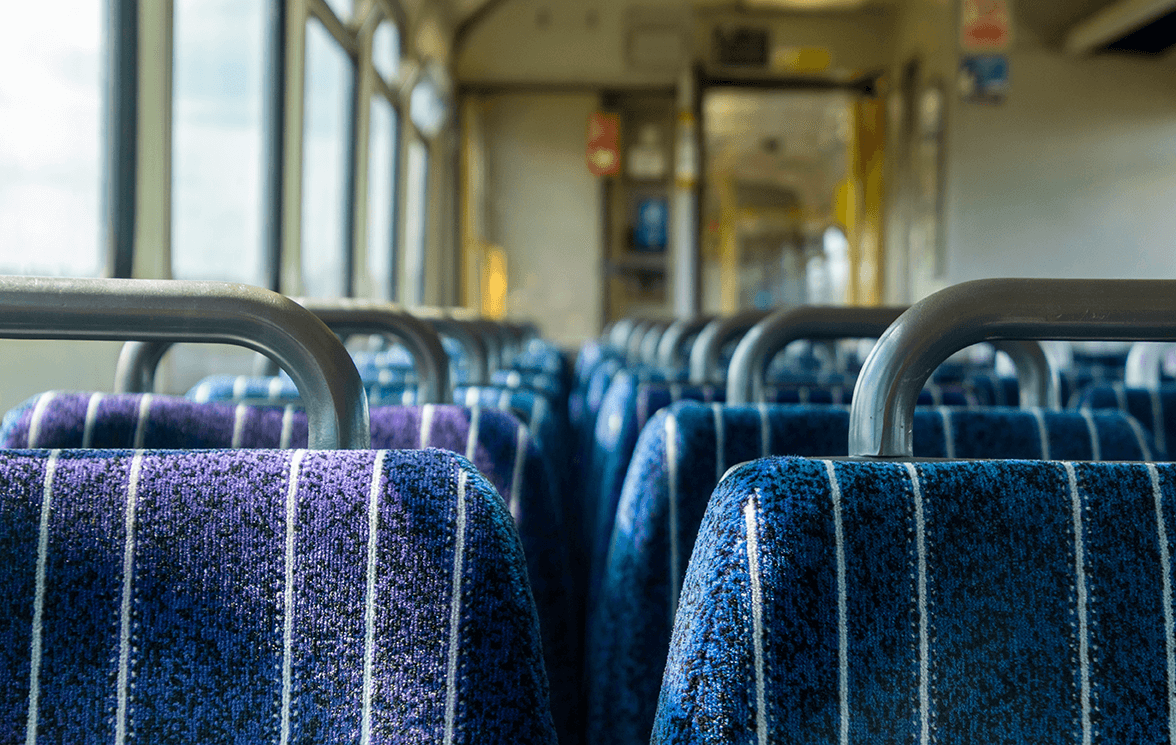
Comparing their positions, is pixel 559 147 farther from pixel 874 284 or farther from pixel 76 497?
pixel 76 497

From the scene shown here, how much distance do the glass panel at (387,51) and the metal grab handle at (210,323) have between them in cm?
626

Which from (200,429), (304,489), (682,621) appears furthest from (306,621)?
(200,429)

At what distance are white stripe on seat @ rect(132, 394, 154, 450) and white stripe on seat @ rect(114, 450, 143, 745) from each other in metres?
0.41

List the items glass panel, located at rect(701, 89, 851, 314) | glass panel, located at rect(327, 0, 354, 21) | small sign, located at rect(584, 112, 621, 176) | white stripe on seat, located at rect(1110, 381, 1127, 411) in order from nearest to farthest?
white stripe on seat, located at rect(1110, 381, 1127, 411) < glass panel, located at rect(327, 0, 354, 21) < small sign, located at rect(584, 112, 621, 176) < glass panel, located at rect(701, 89, 851, 314)

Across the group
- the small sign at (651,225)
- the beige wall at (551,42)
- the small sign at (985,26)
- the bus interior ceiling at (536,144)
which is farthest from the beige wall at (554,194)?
the small sign at (985,26)

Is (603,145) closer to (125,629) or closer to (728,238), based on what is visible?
(728,238)

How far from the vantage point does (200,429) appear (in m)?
0.87

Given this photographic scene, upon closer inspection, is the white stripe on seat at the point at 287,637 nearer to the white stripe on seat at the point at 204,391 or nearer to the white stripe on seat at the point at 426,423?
the white stripe on seat at the point at 426,423

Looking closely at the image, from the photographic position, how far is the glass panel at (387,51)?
665 cm

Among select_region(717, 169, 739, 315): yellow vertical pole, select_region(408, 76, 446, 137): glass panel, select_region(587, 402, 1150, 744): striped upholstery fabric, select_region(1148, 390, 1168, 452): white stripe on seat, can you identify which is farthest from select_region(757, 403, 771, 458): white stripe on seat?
select_region(717, 169, 739, 315): yellow vertical pole

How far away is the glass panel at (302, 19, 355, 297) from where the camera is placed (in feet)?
16.2

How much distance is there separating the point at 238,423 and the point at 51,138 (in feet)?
6.40

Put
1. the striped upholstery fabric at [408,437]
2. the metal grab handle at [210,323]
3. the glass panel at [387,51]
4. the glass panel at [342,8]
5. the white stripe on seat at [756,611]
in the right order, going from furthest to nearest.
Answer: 1. the glass panel at [387,51]
2. the glass panel at [342,8]
3. the striped upholstery fabric at [408,437]
4. the metal grab handle at [210,323]
5. the white stripe on seat at [756,611]

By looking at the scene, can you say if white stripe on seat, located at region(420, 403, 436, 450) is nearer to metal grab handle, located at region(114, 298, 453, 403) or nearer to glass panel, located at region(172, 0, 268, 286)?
metal grab handle, located at region(114, 298, 453, 403)
